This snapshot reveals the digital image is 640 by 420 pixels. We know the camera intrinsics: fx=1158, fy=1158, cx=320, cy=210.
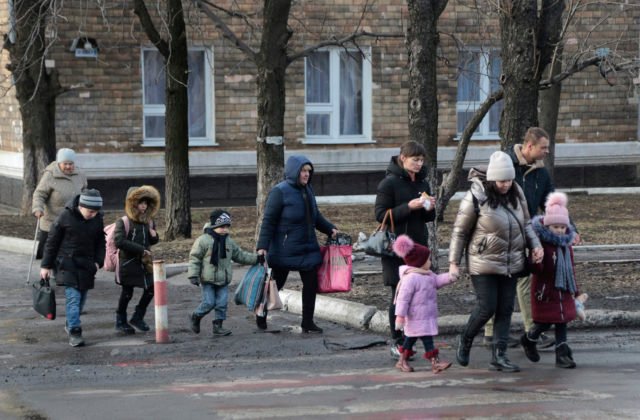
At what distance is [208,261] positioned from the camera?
10.4 m

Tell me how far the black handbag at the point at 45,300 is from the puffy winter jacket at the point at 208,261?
3.99ft

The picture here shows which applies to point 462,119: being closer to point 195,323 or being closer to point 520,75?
point 520,75

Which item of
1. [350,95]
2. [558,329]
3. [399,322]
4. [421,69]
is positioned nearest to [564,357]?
[558,329]

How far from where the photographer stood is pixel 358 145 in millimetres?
25125

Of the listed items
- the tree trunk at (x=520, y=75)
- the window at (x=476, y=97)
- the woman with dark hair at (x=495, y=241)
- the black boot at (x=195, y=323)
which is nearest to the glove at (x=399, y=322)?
the woman with dark hair at (x=495, y=241)

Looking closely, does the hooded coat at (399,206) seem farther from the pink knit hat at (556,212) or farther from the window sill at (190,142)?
the window sill at (190,142)

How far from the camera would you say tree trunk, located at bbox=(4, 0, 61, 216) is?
20078 millimetres

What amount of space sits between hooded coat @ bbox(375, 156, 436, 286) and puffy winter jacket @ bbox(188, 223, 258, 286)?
5.12 feet

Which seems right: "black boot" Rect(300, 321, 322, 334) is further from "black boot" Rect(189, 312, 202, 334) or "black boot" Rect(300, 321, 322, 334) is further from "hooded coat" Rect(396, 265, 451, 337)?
"hooded coat" Rect(396, 265, 451, 337)

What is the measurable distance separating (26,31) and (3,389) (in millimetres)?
12939

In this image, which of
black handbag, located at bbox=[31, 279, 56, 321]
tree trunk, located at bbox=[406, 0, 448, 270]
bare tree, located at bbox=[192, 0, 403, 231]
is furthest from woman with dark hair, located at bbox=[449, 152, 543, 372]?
bare tree, located at bbox=[192, 0, 403, 231]

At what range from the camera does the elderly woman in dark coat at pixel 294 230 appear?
406 inches

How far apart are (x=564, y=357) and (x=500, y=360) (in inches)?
19.9

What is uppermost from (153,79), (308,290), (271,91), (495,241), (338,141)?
(153,79)
